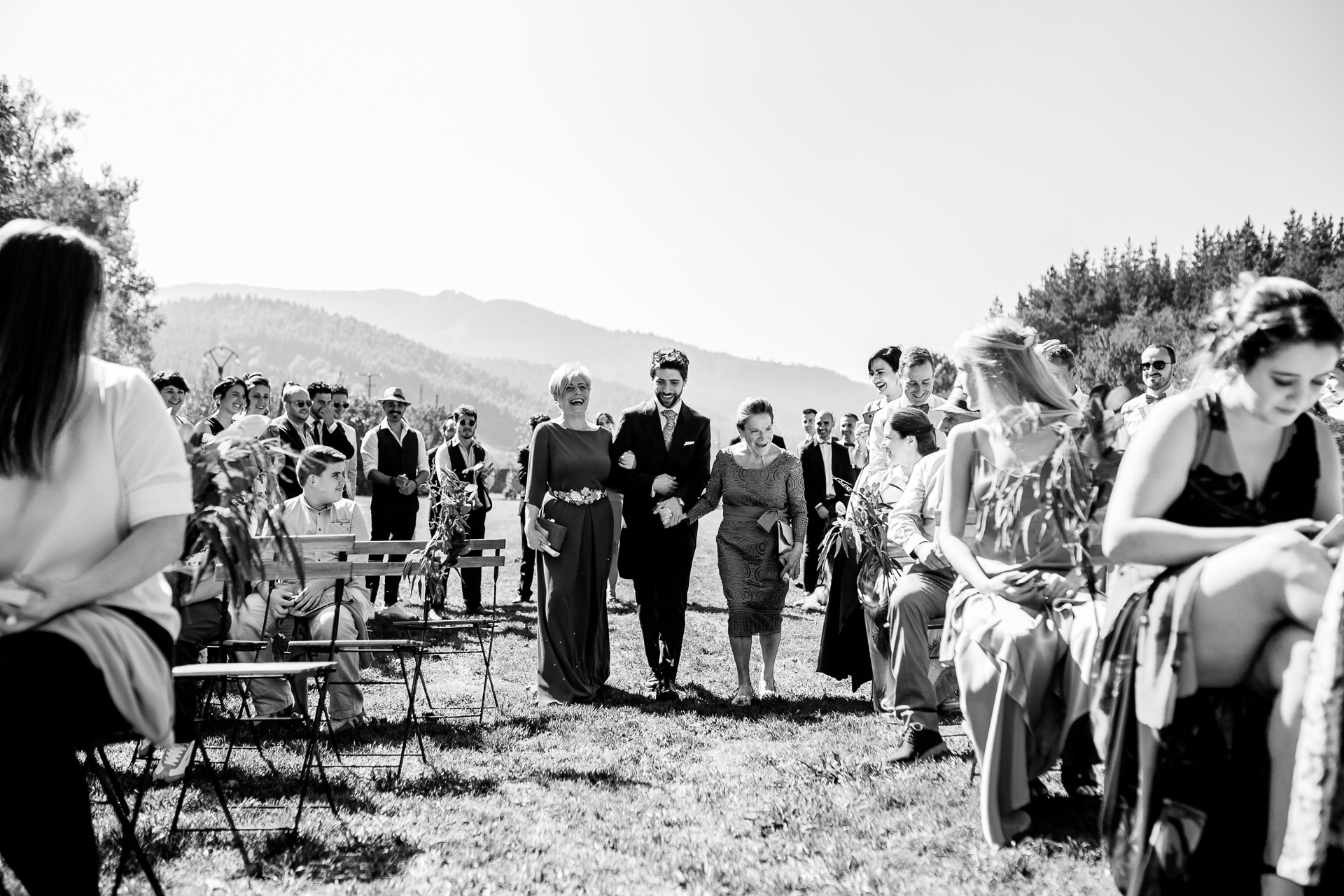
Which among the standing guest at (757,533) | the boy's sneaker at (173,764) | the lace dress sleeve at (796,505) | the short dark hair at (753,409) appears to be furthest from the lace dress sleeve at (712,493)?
the boy's sneaker at (173,764)

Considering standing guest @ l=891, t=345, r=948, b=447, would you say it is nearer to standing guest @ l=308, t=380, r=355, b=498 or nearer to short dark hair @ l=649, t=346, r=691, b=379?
short dark hair @ l=649, t=346, r=691, b=379

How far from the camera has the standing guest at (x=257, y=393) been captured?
33.5 ft

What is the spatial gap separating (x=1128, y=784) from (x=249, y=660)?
199 inches

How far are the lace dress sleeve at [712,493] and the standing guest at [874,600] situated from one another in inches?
43.5

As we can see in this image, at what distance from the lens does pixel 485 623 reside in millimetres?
7328

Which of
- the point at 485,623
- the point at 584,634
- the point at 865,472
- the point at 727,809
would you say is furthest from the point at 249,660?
the point at 865,472

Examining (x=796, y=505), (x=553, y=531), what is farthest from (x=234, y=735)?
(x=796, y=505)

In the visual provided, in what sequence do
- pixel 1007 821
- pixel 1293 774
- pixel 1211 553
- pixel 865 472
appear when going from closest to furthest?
pixel 1293 774 → pixel 1211 553 → pixel 1007 821 → pixel 865 472

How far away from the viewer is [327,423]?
1102cm

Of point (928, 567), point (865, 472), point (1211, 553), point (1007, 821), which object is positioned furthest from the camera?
point (865, 472)

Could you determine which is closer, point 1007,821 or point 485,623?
point 1007,821

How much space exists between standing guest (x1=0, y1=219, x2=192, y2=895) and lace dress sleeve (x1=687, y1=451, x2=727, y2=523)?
516 centimetres

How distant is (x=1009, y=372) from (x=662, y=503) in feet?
12.0

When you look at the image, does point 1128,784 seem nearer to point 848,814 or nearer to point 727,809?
point 848,814
